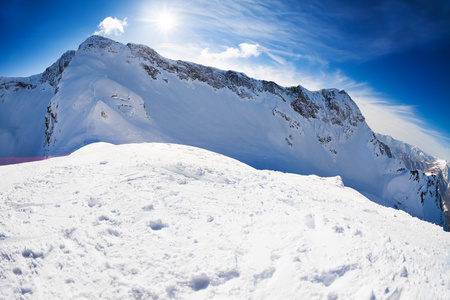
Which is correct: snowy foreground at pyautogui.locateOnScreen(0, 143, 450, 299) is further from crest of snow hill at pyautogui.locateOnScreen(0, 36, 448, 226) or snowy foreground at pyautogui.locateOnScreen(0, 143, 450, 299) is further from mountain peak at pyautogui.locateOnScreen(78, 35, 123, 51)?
mountain peak at pyautogui.locateOnScreen(78, 35, 123, 51)

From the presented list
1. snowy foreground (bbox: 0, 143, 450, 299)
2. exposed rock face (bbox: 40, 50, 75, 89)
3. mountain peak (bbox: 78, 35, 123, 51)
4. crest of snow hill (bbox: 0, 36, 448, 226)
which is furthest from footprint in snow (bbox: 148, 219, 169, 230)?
exposed rock face (bbox: 40, 50, 75, 89)

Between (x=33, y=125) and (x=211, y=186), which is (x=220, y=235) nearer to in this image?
(x=211, y=186)

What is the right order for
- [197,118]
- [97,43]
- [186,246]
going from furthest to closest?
[197,118]
[97,43]
[186,246]

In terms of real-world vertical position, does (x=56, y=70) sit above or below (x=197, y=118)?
above

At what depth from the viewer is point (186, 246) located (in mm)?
4359

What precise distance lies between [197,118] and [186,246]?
25819 millimetres

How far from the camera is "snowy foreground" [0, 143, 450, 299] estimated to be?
3402 mm

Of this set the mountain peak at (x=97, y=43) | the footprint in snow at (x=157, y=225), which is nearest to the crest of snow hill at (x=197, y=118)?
the mountain peak at (x=97, y=43)

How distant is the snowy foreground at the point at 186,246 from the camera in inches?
134

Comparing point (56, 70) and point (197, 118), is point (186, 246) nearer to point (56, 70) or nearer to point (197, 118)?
point (197, 118)

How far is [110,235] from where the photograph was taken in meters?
4.33

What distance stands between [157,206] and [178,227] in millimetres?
1071

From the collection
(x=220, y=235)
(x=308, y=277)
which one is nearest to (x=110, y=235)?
(x=220, y=235)

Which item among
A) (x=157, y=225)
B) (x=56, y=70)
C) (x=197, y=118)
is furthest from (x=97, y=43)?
(x=157, y=225)
